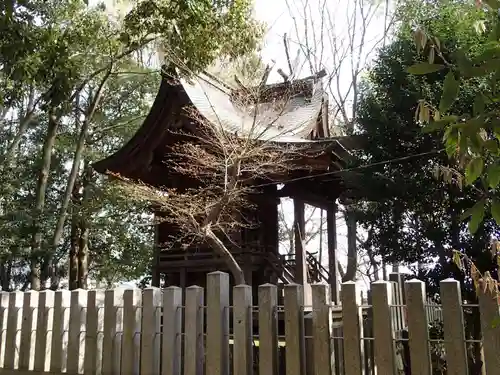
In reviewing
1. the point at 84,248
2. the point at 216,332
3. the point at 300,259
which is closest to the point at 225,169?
the point at 300,259

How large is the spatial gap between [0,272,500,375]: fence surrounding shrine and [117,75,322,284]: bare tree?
2994mm

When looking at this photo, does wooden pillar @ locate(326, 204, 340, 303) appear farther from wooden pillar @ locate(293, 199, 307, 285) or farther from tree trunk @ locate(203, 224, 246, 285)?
tree trunk @ locate(203, 224, 246, 285)

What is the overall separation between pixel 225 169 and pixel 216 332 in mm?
4417

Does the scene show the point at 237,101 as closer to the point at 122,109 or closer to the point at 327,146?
the point at 327,146

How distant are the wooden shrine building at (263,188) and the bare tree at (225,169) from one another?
0.70 ft

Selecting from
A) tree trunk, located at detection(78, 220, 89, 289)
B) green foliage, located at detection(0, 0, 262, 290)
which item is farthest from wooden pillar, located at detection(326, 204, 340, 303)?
tree trunk, located at detection(78, 220, 89, 289)

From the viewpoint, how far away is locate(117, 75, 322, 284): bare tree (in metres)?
7.64

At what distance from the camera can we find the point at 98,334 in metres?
4.20

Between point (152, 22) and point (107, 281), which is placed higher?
point (152, 22)

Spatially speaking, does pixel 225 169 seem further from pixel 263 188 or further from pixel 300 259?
pixel 300 259

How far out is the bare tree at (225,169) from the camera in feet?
25.1

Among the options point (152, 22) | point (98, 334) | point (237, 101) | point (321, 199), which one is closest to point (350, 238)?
point (321, 199)

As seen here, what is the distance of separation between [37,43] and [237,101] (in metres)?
4.46

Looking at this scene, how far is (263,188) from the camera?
9.50 m
